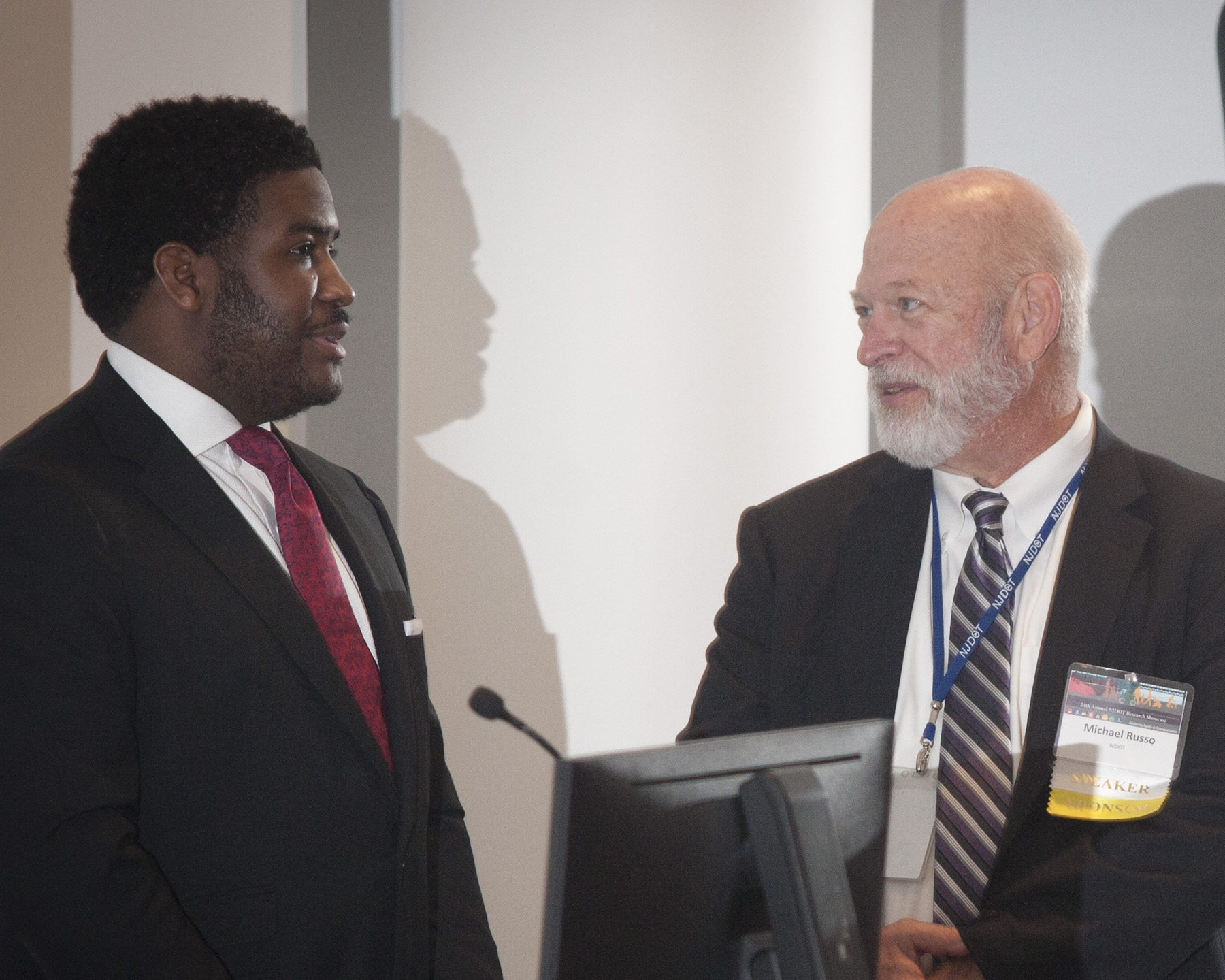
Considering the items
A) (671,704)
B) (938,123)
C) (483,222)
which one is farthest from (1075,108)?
(671,704)

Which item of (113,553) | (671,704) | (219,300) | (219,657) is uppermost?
(219,300)

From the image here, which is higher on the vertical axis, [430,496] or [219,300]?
[219,300]

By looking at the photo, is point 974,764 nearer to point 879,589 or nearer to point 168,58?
point 879,589

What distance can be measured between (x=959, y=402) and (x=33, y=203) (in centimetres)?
222

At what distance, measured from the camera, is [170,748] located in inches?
60.1

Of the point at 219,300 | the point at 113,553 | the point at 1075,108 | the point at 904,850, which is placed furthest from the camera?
the point at 1075,108

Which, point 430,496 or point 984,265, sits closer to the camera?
point 984,265

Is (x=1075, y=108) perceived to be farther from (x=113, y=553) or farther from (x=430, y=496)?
(x=113, y=553)

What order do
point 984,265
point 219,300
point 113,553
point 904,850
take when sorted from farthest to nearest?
point 984,265 → point 904,850 → point 219,300 → point 113,553

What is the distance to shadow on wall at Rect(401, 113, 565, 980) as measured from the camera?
124 inches

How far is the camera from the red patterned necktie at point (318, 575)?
1745 mm

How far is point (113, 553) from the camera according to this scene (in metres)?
1.53

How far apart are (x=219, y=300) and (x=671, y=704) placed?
182cm

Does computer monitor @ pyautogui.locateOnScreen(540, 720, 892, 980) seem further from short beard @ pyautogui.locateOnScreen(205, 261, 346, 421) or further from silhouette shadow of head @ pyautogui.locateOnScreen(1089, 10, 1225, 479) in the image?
silhouette shadow of head @ pyautogui.locateOnScreen(1089, 10, 1225, 479)
